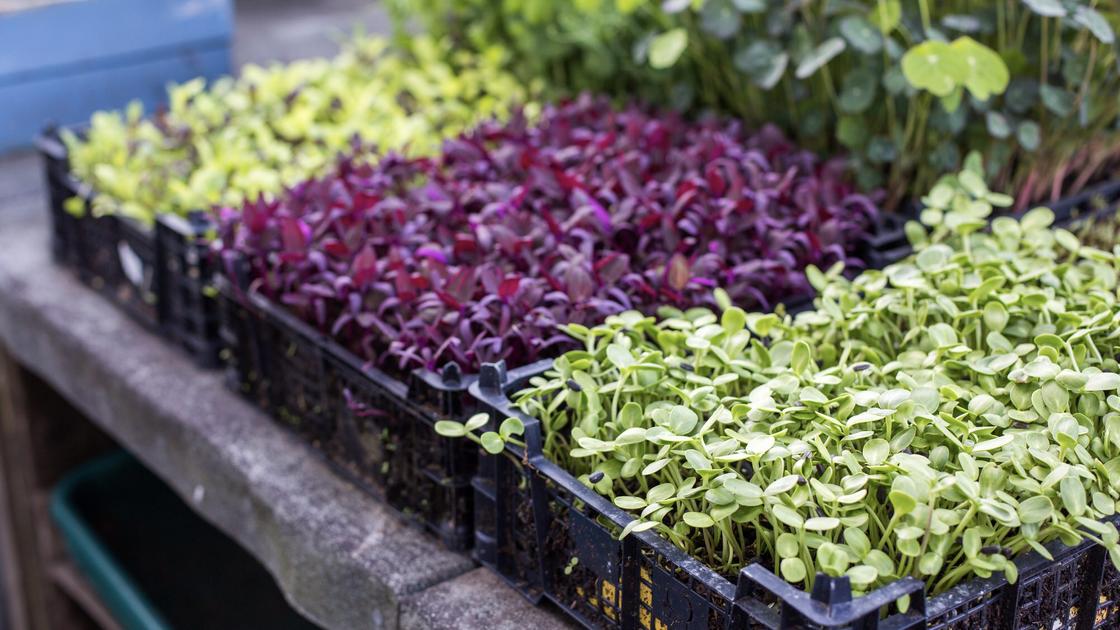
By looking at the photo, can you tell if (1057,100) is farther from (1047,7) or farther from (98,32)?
(98,32)

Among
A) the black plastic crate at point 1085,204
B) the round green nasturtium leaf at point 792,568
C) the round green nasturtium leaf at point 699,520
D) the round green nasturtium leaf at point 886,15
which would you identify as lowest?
the round green nasturtium leaf at point 792,568

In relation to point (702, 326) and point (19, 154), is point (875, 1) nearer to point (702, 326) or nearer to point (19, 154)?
point (702, 326)

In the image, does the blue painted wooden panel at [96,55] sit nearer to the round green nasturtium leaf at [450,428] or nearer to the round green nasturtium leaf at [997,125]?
the round green nasturtium leaf at [450,428]

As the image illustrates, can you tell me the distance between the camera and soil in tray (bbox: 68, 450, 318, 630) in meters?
2.19

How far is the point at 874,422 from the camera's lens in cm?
117

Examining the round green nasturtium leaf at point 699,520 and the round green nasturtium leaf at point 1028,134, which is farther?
the round green nasturtium leaf at point 1028,134

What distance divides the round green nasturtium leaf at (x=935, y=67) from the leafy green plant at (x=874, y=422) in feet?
1.04

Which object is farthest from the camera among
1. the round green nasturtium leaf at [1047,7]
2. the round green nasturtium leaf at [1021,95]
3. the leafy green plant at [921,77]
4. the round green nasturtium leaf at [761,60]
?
the round green nasturtium leaf at [761,60]

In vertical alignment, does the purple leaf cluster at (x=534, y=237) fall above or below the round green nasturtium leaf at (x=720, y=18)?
below

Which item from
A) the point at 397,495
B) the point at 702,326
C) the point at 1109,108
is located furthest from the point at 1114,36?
the point at 397,495

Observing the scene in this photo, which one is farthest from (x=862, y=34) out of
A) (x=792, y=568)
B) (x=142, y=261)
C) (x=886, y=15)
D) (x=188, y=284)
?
(x=142, y=261)

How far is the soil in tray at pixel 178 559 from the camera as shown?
2193mm

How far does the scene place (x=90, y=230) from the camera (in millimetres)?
2207

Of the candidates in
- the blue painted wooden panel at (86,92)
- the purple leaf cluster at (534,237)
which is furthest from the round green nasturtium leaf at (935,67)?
the blue painted wooden panel at (86,92)
